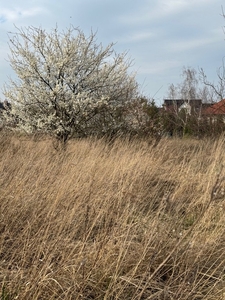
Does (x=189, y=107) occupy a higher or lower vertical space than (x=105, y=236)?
higher

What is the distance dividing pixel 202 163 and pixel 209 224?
3024 millimetres

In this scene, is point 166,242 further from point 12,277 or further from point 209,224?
point 12,277

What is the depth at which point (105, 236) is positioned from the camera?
2.34 metres

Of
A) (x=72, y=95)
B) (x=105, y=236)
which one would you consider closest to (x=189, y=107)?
(x=72, y=95)

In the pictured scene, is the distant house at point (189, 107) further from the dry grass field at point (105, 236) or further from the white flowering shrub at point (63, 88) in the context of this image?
the dry grass field at point (105, 236)

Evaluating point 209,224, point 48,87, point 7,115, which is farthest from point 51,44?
point 209,224

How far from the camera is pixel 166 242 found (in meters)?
2.43

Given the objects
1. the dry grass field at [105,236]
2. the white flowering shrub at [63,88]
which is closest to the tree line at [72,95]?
the white flowering shrub at [63,88]

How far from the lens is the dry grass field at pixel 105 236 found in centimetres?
196

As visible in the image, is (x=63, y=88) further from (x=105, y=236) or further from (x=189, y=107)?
(x=189, y=107)

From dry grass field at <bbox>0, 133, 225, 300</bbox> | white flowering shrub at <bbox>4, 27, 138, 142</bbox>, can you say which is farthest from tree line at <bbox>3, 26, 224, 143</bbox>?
dry grass field at <bbox>0, 133, 225, 300</bbox>

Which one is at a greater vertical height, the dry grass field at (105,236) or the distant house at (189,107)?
the distant house at (189,107)

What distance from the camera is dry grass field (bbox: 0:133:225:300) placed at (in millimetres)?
1964

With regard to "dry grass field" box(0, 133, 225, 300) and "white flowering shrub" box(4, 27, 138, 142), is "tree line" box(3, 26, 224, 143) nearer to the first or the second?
"white flowering shrub" box(4, 27, 138, 142)
